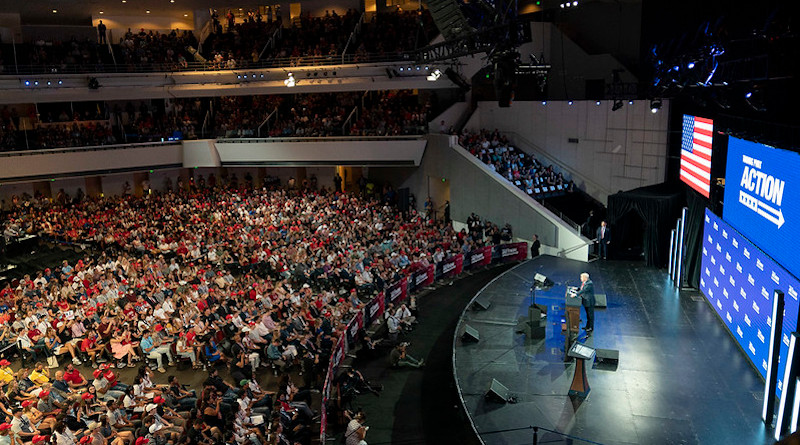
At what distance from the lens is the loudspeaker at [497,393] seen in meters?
9.62

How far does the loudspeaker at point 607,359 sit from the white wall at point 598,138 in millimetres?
9896

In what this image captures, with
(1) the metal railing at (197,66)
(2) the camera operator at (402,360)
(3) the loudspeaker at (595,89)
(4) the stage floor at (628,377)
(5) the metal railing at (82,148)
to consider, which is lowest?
(2) the camera operator at (402,360)

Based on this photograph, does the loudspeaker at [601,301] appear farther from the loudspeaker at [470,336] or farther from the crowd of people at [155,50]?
the crowd of people at [155,50]

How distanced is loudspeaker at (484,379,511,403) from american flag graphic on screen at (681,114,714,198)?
641cm

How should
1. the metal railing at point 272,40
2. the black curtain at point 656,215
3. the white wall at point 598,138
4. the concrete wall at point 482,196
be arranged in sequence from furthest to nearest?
1. the metal railing at point 272,40
2. the concrete wall at point 482,196
3. the white wall at point 598,138
4. the black curtain at point 656,215

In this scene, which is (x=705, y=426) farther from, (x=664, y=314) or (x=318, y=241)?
(x=318, y=241)

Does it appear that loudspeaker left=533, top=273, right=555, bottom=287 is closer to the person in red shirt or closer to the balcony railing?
the person in red shirt

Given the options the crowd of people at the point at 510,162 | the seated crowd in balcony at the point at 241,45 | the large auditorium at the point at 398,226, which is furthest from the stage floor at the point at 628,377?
the seated crowd in balcony at the point at 241,45

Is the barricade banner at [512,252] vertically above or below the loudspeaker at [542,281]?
below

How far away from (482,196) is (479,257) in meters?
3.64

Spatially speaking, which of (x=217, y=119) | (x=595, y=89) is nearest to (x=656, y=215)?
(x=595, y=89)

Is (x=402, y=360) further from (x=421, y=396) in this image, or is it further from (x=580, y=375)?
(x=580, y=375)

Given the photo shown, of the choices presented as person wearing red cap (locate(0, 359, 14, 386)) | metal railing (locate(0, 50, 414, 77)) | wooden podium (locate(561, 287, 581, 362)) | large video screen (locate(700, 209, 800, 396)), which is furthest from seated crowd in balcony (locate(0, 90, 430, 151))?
person wearing red cap (locate(0, 359, 14, 386))

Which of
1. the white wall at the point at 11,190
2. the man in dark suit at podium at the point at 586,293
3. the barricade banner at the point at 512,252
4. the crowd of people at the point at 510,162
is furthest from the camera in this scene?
the white wall at the point at 11,190
